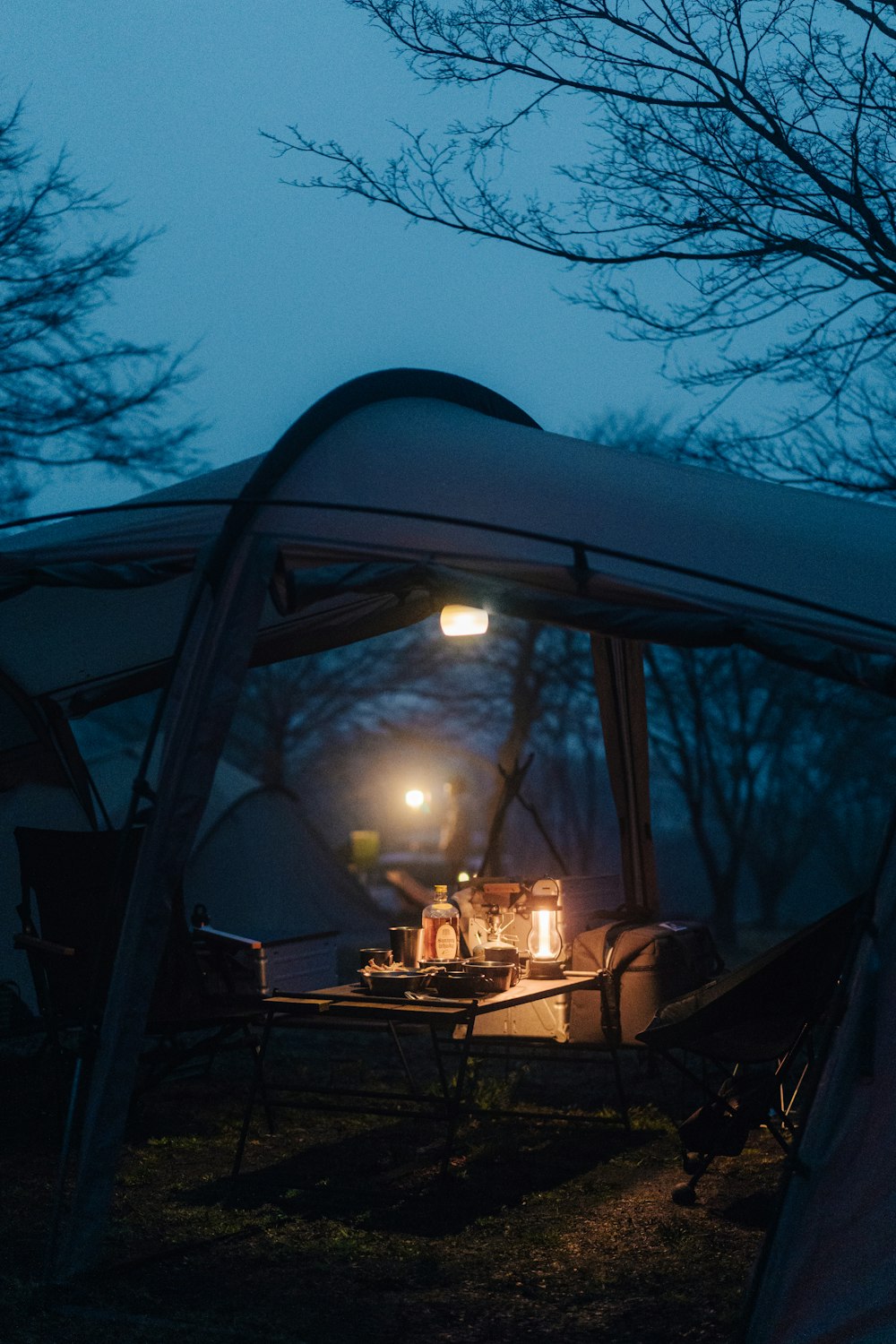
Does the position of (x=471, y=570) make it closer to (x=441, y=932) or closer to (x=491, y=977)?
(x=491, y=977)

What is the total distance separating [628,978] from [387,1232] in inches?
70.3

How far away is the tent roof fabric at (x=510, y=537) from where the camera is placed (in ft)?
11.9

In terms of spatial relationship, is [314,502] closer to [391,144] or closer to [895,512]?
[895,512]

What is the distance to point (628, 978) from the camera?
5.67 m

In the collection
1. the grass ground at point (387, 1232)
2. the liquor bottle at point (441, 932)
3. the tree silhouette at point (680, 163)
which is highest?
the tree silhouette at point (680, 163)

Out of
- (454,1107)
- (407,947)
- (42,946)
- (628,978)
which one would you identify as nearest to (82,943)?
(42,946)

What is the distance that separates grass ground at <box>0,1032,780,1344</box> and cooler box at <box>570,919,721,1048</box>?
359 mm

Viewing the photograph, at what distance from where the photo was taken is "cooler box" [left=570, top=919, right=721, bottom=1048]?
5.62 metres

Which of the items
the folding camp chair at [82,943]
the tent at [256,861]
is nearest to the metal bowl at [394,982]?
the folding camp chair at [82,943]

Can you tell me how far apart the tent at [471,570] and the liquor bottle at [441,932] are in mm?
1621

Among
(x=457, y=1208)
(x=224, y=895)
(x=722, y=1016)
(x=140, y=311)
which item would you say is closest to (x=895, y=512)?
(x=722, y=1016)

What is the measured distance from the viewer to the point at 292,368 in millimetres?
65625

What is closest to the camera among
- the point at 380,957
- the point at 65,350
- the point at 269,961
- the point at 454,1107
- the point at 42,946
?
the point at 454,1107

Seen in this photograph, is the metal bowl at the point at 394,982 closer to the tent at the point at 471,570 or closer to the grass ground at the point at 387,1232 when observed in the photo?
the grass ground at the point at 387,1232
